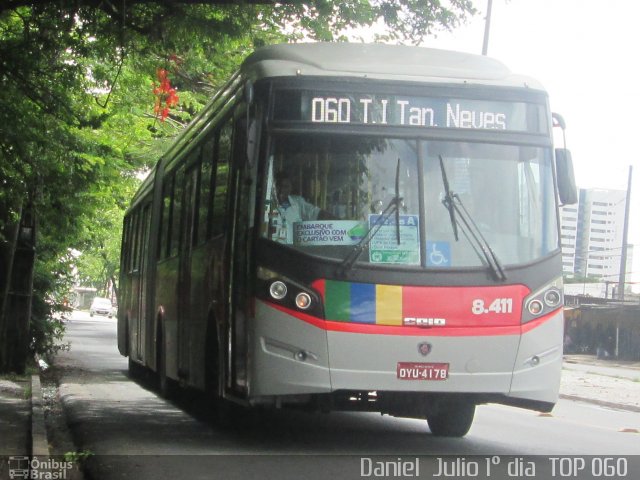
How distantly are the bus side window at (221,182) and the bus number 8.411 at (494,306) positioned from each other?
2.57 metres

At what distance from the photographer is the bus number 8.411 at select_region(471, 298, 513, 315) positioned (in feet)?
32.2

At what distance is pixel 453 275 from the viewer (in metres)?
9.81

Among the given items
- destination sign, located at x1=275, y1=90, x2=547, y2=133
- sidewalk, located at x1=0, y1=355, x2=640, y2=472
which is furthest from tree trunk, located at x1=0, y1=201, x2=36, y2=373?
destination sign, located at x1=275, y1=90, x2=547, y2=133

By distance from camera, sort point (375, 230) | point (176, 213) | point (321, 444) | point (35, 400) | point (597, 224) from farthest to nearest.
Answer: point (597, 224), point (176, 213), point (35, 400), point (321, 444), point (375, 230)

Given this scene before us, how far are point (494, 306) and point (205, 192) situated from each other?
3.83 metres

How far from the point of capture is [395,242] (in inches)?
388

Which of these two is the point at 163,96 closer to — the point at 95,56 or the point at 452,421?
the point at 95,56

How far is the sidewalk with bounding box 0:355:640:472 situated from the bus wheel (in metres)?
3.85

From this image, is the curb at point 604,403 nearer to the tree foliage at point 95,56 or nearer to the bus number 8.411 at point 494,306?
the tree foliage at point 95,56

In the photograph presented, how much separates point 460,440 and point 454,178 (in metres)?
3.05

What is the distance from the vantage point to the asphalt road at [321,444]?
932cm

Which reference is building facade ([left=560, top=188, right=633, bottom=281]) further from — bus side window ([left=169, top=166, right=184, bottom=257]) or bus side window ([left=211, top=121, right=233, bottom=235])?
bus side window ([left=211, top=121, right=233, bottom=235])

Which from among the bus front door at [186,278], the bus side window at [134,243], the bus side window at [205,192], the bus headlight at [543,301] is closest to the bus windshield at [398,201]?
the bus headlight at [543,301]

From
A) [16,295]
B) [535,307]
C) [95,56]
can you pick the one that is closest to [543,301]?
[535,307]
